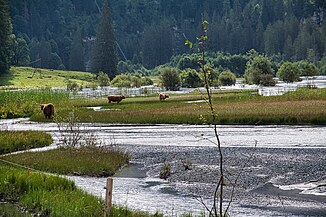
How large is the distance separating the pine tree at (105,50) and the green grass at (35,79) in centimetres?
431

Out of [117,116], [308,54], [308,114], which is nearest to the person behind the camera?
[308,114]

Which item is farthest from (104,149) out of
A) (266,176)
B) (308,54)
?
(308,54)

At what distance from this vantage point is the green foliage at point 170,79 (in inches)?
4441

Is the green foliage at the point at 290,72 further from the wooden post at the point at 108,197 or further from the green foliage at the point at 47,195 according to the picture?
the wooden post at the point at 108,197

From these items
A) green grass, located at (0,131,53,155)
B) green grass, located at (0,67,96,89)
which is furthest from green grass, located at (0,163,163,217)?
green grass, located at (0,67,96,89)

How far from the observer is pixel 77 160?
79.3ft

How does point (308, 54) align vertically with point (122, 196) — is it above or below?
above

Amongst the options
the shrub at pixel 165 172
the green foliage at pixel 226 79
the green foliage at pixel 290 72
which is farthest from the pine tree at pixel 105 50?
the shrub at pixel 165 172

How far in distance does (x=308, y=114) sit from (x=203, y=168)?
2204 centimetres

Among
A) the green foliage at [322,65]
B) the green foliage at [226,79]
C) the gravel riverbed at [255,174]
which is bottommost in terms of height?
the gravel riverbed at [255,174]

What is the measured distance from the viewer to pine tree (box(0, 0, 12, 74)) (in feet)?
398

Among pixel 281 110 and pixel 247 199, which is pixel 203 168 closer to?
pixel 247 199

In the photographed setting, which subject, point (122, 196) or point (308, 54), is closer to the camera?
point (122, 196)

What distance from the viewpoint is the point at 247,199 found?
57.7ft
